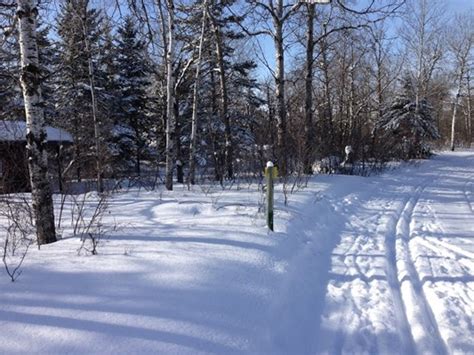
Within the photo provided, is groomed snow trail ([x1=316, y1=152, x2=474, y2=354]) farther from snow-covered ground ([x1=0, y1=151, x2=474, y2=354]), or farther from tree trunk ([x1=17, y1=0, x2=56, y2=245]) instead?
tree trunk ([x1=17, y1=0, x2=56, y2=245])

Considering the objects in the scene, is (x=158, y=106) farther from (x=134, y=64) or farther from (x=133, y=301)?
(x=133, y=301)

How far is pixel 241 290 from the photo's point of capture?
10.5 feet

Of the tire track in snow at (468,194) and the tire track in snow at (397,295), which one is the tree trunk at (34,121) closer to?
the tire track in snow at (397,295)

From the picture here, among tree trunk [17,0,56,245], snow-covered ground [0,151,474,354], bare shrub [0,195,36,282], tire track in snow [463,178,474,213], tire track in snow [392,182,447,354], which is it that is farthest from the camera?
tire track in snow [463,178,474,213]

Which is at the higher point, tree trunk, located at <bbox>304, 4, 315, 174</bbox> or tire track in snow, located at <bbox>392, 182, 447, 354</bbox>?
tree trunk, located at <bbox>304, 4, 315, 174</bbox>

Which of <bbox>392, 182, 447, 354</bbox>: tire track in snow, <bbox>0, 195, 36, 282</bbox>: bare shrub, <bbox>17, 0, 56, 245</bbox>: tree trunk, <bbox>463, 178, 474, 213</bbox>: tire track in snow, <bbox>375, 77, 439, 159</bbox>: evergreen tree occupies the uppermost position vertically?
<bbox>375, 77, 439, 159</bbox>: evergreen tree

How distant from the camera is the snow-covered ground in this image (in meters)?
2.45

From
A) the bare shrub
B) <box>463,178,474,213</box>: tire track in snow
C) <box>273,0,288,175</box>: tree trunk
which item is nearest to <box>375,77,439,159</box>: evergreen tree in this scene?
<box>463,178,474,213</box>: tire track in snow

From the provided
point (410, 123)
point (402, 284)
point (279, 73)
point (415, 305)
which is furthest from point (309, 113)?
point (410, 123)

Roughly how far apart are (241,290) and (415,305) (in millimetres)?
1762

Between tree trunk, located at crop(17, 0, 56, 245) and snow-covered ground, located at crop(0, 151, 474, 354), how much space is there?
0.43 m

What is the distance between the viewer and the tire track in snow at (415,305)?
2.79 m

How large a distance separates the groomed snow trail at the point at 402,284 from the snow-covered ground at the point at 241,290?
0.6 inches

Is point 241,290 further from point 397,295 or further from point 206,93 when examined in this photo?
point 206,93
